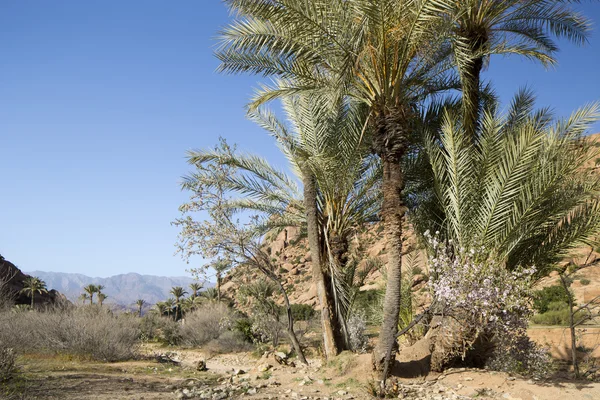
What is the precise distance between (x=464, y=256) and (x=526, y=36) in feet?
20.1

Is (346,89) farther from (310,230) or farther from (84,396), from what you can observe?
(84,396)

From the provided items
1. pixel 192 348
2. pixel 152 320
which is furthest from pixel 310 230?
pixel 152 320

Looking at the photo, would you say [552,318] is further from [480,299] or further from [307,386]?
[307,386]

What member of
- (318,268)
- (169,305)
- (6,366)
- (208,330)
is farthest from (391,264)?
(169,305)

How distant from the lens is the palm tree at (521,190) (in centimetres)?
831

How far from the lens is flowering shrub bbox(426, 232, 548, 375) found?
734 cm

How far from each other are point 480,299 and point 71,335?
1316 centimetres

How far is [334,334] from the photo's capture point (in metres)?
9.90

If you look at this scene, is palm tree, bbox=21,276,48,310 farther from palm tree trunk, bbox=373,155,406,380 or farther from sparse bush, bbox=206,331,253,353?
palm tree trunk, bbox=373,155,406,380

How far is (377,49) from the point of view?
8086 mm

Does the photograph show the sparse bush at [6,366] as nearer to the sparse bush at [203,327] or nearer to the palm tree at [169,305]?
the sparse bush at [203,327]

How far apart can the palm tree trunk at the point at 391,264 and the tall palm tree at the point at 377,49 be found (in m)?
0.02

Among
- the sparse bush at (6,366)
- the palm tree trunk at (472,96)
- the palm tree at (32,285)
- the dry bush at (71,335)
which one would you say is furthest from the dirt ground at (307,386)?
the palm tree at (32,285)

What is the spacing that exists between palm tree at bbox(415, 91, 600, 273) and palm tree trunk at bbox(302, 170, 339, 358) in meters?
2.68
